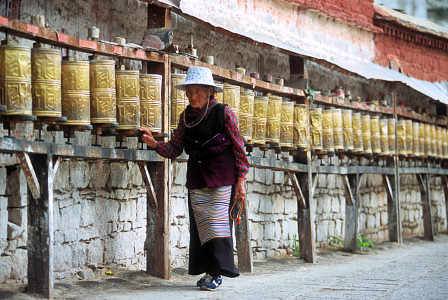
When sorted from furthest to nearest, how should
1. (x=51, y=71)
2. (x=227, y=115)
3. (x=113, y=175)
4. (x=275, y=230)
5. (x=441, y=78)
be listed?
(x=441, y=78) < (x=275, y=230) < (x=113, y=175) < (x=227, y=115) < (x=51, y=71)

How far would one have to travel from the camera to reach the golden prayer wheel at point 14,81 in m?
4.57

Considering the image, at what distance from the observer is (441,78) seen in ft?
50.7

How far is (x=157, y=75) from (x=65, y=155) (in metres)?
1.19

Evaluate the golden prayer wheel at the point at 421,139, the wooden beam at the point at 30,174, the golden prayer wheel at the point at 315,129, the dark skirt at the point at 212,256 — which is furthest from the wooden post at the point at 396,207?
the wooden beam at the point at 30,174

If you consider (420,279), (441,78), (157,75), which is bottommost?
(420,279)

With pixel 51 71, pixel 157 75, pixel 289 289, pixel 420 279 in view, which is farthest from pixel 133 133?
pixel 420 279

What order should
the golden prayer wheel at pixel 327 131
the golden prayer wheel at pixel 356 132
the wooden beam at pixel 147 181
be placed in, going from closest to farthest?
the wooden beam at pixel 147 181, the golden prayer wheel at pixel 327 131, the golden prayer wheel at pixel 356 132

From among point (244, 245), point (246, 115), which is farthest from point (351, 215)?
point (246, 115)

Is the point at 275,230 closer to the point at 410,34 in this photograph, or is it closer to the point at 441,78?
the point at 410,34

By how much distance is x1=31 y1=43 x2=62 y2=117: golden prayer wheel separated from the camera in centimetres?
479

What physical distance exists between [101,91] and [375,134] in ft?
19.5

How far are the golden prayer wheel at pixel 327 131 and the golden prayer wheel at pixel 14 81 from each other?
16.3 feet

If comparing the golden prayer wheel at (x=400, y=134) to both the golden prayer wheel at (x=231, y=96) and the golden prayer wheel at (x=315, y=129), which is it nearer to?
the golden prayer wheel at (x=315, y=129)

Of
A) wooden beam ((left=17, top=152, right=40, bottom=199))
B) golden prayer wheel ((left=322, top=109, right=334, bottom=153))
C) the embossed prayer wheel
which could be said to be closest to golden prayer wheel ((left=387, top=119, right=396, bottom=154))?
the embossed prayer wheel
